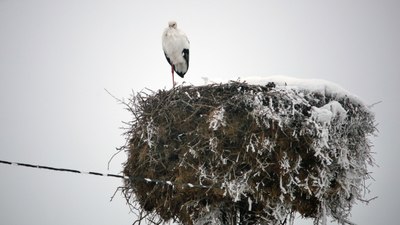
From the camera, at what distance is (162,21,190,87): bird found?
8.84m

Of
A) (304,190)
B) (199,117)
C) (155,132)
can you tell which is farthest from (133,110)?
(304,190)

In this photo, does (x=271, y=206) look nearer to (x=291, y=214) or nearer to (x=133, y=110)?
(x=291, y=214)

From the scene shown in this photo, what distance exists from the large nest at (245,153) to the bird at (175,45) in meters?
3.12

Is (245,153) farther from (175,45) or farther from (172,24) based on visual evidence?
(172,24)

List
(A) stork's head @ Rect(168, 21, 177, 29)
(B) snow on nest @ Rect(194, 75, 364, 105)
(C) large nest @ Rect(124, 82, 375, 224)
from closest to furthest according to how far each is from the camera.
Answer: (C) large nest @ Rect(124, 82, 375, 224) → (B) snow on nest @ Rect(194, 75, 364, 105) → (A) stork's head @ Rect(168, 21, 177, 29)

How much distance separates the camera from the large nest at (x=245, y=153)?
5.02 m

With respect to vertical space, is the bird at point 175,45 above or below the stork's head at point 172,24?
below

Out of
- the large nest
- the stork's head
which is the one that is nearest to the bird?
the stork's head

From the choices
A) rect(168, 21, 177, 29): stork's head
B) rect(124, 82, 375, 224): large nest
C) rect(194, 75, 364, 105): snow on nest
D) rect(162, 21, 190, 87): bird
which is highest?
rect(168, 21, 177, 29): stork's head

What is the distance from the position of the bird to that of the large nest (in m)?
3.12

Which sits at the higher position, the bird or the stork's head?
the stork's head

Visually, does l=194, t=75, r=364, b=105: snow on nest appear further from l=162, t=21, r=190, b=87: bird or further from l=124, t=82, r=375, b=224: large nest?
l=162, t=21, r=190, b=87: bird

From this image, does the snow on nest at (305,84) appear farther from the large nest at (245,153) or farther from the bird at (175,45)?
the bird at (175,45)

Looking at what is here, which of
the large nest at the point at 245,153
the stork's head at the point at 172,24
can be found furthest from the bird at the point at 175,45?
the large nest at the point at 245,153
